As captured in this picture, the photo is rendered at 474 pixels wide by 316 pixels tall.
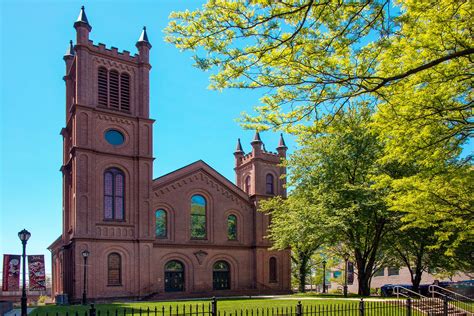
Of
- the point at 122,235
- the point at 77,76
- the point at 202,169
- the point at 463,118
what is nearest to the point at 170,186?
the point at 202,169

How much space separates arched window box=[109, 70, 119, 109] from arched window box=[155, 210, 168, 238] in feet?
28.8

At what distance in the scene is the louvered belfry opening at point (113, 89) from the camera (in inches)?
1330

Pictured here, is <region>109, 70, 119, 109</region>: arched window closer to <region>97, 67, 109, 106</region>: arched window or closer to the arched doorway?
<region>97, 67, 109, 106</region>: arched window

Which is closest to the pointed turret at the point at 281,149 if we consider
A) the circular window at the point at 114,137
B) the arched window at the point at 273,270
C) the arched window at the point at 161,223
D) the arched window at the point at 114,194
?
the arched window at the point at 273,270

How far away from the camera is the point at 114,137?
33.6m

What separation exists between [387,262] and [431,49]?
100 ft

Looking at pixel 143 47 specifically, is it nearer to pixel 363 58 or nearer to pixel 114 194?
pixel 114 194

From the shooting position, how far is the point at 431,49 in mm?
10000

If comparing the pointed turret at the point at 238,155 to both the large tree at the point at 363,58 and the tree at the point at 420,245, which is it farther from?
the large tree at the point at 363,58

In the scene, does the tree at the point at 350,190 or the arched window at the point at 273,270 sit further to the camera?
the arched window at the point at 273,270

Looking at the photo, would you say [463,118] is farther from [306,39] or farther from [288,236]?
[288,236]

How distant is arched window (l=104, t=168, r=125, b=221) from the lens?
3262 centimetres

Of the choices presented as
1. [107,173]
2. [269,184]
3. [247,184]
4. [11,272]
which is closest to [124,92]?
[107,173]

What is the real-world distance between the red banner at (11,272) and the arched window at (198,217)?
12851mm
